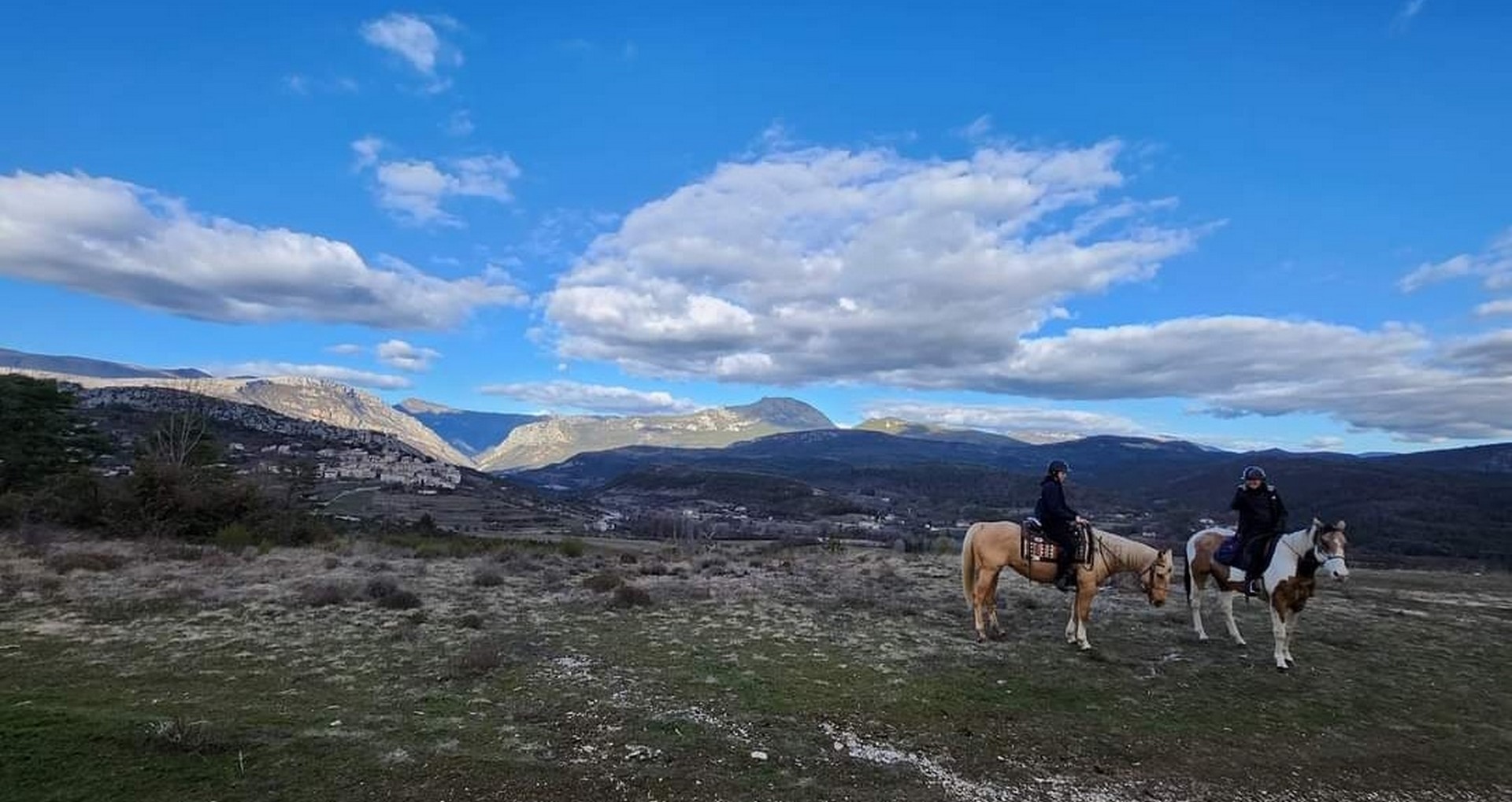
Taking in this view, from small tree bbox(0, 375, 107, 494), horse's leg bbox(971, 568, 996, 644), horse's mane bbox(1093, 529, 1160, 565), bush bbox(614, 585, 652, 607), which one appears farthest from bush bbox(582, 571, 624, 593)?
small tree bbox(0, 375, 107, 494)

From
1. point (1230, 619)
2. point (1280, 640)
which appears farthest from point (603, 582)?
point (1280, 640)

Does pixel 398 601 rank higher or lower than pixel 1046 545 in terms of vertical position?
lower

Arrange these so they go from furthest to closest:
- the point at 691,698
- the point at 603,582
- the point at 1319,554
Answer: the point at 603,582, the point at 1319,554, the point at 691,698

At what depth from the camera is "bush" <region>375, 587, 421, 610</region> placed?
42.6 ft

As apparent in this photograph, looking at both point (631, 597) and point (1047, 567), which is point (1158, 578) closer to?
point (1047, 567)

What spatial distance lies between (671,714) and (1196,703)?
21.3ft

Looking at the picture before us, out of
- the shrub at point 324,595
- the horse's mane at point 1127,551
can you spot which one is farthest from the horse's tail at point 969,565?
the shrub at point 324,595

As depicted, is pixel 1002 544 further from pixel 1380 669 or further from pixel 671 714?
pixel 671 714

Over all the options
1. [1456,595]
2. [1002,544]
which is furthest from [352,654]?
[1456,595]

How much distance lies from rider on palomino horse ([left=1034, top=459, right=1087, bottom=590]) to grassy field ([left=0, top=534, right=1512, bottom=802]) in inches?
49.9

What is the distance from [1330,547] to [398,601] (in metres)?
15.2

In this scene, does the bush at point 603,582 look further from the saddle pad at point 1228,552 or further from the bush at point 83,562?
the saddle pad at point 1228,552

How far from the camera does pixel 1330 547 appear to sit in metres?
10.6

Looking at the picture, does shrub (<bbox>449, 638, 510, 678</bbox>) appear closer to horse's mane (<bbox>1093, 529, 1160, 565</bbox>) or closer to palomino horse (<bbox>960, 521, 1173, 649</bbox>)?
palomino horse (<bbox>960, 521, 1173, 649</bbox>)
